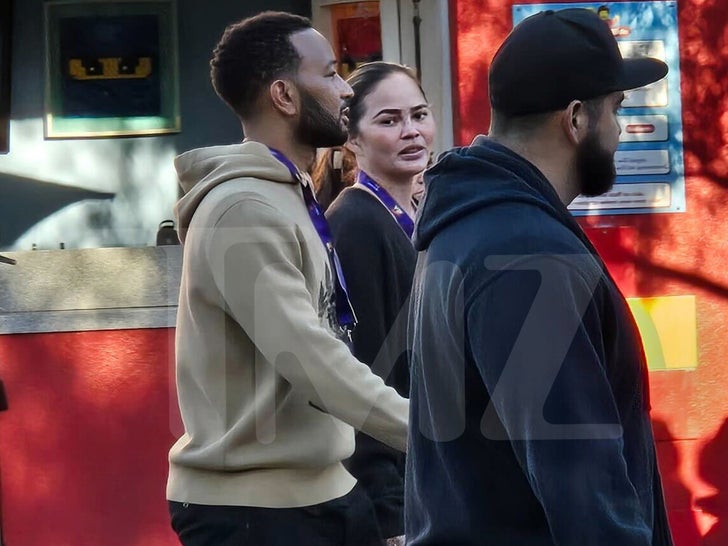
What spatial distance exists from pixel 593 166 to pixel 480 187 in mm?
222

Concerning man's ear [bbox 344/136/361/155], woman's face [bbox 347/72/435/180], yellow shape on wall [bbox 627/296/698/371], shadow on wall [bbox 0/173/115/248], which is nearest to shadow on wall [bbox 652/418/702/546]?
yellow shape on wall [bbox 627/296/698/371]

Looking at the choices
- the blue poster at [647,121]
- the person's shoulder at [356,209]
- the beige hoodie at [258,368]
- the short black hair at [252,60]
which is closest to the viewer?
the beige hoodie at [258,368]

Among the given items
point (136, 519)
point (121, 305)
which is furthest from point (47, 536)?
point (121, 305)

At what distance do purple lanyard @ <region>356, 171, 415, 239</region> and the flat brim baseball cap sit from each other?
1595 millimetres

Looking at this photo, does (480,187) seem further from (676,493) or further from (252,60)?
(676,493)

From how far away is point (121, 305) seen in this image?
19.1ft

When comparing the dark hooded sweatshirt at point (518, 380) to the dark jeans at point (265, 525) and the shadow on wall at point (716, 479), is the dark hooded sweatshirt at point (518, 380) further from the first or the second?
the shadow on wall at point (716, 479)

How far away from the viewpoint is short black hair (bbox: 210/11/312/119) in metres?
3.43

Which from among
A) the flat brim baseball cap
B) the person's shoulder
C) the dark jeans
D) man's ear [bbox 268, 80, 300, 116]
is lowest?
the dark jeans

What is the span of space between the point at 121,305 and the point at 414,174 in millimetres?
2098

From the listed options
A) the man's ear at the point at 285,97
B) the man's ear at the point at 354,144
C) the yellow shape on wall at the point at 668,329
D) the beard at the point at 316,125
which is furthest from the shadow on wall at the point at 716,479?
the man's ear at the point at 285,97

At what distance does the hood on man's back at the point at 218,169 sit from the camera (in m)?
3.20

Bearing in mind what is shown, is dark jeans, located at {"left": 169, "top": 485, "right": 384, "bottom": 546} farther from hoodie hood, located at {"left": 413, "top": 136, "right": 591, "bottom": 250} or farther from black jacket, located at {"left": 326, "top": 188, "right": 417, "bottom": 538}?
hoodie hood, located at {"left": 413, "top": 136, "right": 591, "bottom": 250}

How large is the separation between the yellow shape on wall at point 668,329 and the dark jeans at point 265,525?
2.78 meters
